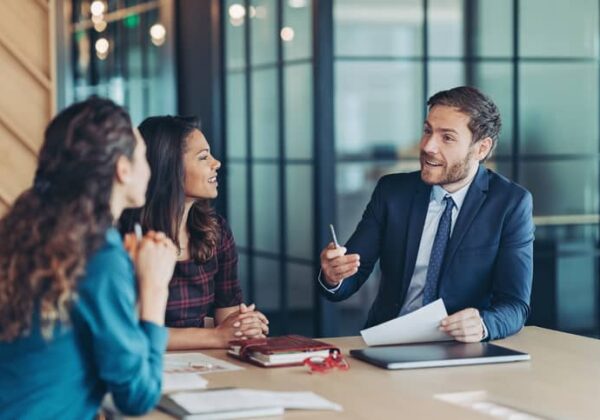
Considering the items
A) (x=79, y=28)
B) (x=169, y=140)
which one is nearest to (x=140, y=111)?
(x=79, y=28)

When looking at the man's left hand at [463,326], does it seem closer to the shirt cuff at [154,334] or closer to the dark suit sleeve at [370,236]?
the dark suit sleeve at [370,236]

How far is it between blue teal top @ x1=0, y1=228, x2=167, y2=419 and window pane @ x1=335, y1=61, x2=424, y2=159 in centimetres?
333

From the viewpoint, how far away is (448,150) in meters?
3.45

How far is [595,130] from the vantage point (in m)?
5.76

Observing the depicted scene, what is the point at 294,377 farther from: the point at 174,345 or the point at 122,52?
the point at 122,52

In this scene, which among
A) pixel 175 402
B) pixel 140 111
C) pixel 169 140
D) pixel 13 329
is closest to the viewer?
pixel 13 329

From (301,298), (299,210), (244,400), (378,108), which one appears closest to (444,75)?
(378,108)

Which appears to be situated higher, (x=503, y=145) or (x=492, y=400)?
(x=503, y=145)

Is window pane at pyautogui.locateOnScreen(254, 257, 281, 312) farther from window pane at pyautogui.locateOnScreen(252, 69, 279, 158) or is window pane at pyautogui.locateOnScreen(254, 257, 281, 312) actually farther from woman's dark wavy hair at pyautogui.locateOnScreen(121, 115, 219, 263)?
woman's dark wavy hair at pyautogui.locateOnScreen(121, 115, 219, 263)

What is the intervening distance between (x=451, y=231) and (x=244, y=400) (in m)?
1.35

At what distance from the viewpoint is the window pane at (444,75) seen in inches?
213

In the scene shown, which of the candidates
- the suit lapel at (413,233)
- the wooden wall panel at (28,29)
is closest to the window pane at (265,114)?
the wooden wall panel at (28,29)

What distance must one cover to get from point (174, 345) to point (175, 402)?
0.73 m

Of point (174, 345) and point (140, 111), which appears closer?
point (174, 345)
